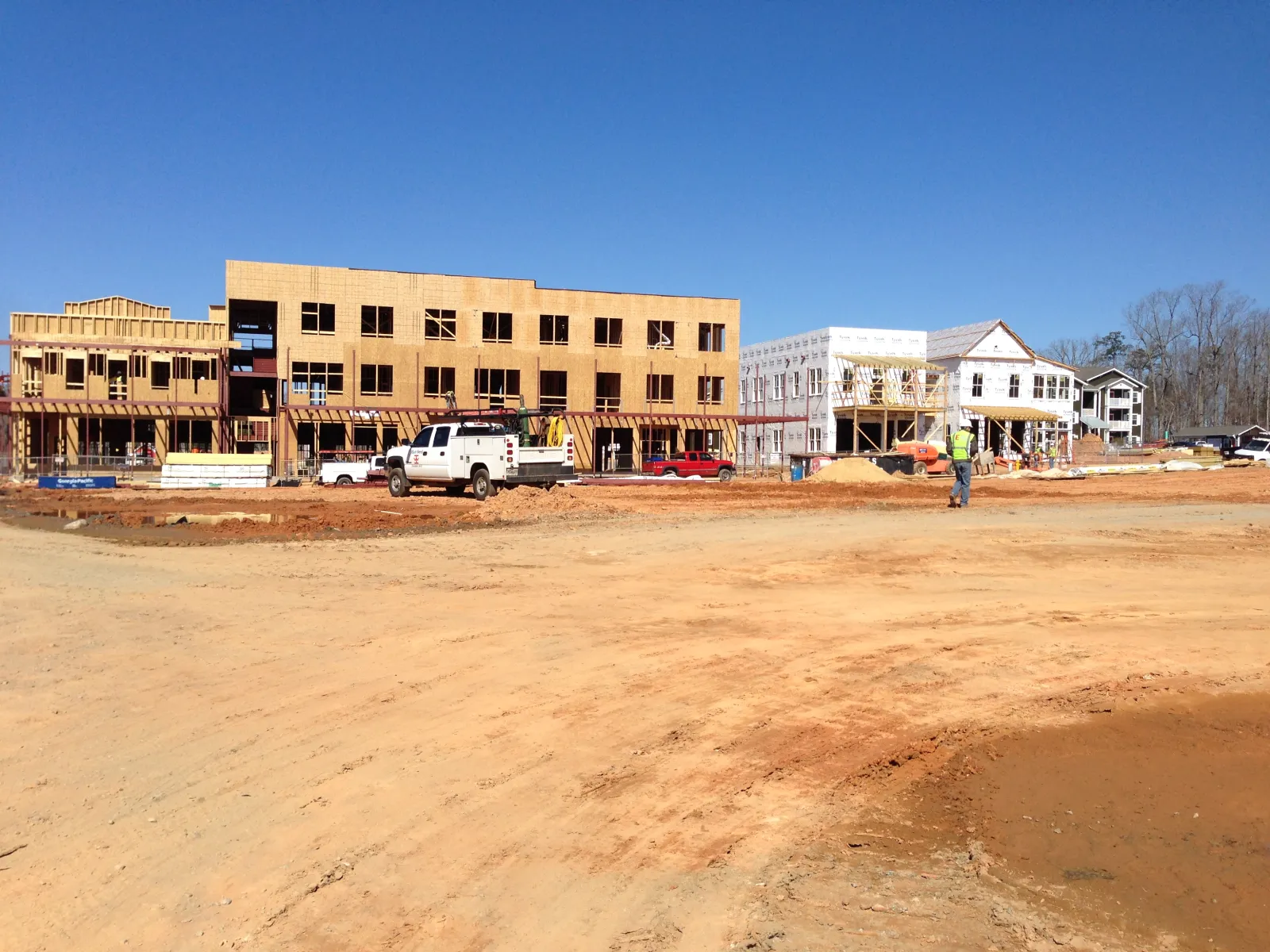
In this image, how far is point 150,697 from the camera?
670cm

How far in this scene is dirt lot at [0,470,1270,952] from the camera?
4.00 m

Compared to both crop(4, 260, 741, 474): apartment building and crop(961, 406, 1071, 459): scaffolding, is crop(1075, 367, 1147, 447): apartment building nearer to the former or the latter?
crop(961, 406, 1071, 459): scaffolding

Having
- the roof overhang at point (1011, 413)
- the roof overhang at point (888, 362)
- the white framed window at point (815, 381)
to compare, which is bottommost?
the roof overhang at point (1011, 413)

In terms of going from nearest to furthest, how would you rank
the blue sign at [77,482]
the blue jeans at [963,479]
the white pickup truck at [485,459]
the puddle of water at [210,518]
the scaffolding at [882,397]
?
the puddle of water at [210,518] < the blue jeans at [963,479] < the white pickup truck at [485,459] < the blue sign at [77,482] < the scaffolding at [882,397]

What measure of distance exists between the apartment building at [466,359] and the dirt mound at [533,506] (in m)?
23.1

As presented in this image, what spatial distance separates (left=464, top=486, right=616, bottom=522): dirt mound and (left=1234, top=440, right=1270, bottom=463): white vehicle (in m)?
44.3

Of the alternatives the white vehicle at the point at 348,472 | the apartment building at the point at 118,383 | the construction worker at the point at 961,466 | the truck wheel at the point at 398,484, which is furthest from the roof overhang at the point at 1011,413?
the apartment building at the point at 118,383

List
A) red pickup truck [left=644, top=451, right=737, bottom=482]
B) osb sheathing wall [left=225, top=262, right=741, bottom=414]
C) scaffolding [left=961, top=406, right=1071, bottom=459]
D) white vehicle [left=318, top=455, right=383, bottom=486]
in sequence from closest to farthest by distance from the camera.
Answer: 1. white vehicle [left=318, top=455, right=383, bottom=486]
2. red pickup truck [left=644, top=451, right=737, bottom=482]
3. osb sheathing wall [left=225, top=262, right=741, bottom=414]
4. scaffolding [left=961, top=406, right=1071, bottom=459]

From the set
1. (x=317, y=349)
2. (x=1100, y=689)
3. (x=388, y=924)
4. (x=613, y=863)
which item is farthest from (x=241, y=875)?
(x=317, y=349)

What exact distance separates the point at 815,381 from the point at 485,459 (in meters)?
40.8

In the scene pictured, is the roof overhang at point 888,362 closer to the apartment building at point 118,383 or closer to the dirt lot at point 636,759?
the apartment building at point 118,383

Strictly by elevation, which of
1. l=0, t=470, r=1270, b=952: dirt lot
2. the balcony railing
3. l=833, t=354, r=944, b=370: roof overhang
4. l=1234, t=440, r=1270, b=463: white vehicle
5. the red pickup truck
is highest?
l=833, t=354, r=944, b=370: roof overhang

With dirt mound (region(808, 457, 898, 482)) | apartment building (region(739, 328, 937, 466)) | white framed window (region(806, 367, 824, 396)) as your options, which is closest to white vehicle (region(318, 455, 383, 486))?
dirt mound (region(808, 457, 898, 482))

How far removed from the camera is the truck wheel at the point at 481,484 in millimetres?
25875
